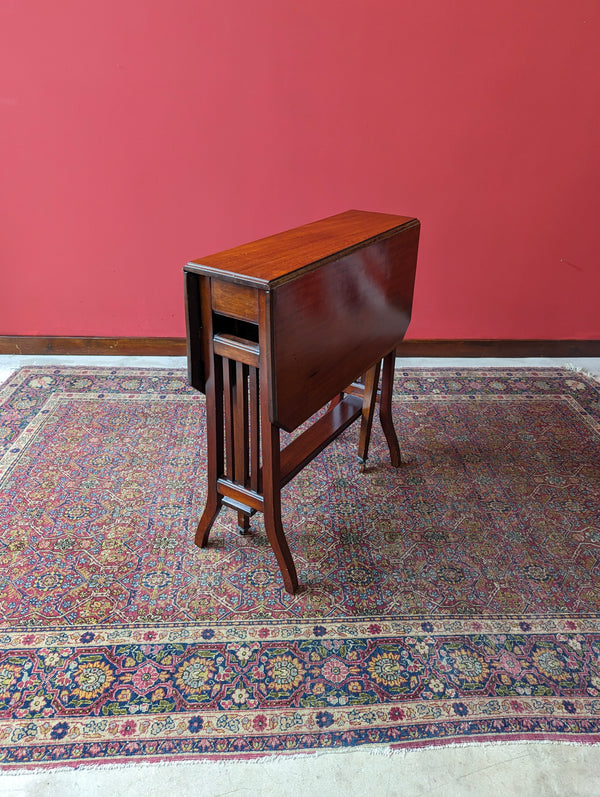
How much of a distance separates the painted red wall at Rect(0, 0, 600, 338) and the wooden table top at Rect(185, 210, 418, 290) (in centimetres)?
105

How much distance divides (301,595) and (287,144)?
2154 mm

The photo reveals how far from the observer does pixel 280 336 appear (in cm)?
149

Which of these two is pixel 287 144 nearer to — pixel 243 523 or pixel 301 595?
pixel 243 523

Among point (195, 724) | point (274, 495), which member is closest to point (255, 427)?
point (274, 495)

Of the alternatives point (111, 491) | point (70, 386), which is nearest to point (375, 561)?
point (111, 491)

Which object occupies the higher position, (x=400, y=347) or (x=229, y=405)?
(x=229, y=405)

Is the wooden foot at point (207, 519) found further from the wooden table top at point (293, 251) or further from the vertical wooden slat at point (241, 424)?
the wooden table top at point (293, 251)

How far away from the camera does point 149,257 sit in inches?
123

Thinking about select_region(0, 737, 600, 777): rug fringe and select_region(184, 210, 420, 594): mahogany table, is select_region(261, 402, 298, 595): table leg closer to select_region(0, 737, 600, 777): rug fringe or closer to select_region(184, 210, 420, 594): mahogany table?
select_region(184, 210, 420, 594): mahogany table

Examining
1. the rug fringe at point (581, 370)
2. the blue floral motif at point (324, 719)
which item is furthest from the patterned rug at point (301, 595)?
the rug fringe at point (581, 370)

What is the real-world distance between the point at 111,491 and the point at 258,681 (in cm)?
101

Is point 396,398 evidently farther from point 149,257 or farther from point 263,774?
point 263,774

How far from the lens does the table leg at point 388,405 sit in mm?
2293

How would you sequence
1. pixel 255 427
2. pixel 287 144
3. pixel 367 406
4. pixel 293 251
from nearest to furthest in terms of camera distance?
pixel 293 251
pixel 255 427
pixel 367 406
pixel 287 144
